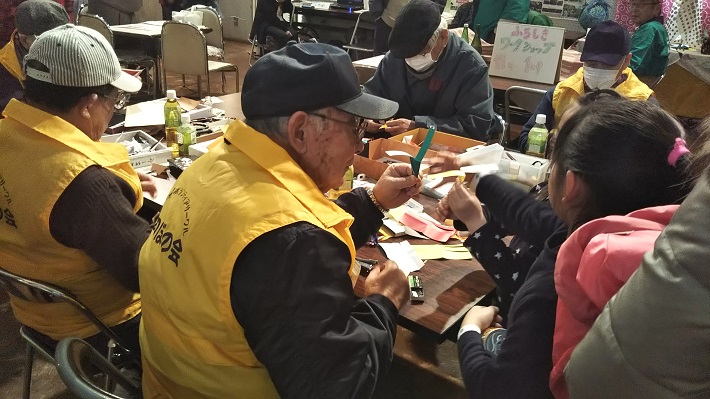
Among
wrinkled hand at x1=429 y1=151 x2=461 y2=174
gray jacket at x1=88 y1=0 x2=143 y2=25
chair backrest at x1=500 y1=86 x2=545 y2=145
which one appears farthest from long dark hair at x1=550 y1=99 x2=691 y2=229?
gray jacket at x1=88 y1=0 x2=143 y2=25

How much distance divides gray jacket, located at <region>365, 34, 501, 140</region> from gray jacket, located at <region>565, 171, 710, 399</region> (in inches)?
84.6

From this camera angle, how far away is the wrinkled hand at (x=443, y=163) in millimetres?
2175

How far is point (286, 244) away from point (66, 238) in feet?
2.83

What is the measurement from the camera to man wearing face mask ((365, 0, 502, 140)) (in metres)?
2.77

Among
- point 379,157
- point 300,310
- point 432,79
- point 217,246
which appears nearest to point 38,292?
point 217,246

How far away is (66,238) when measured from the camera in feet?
5.08

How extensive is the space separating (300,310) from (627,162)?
0.71m

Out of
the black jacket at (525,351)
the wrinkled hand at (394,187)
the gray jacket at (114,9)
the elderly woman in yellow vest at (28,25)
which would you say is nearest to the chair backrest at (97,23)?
the gray jacket at (114,9)

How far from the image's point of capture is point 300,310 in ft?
3.30

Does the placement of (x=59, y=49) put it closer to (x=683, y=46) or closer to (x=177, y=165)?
(x=177, y=165)

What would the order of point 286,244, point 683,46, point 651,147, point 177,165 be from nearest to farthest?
point 286,244, point 651,147, point 177,165, point 683,46

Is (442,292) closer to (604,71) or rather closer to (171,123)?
(171,123)

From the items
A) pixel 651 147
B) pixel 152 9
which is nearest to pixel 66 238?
pixel 651 147

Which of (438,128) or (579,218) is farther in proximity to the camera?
(438,128)
